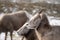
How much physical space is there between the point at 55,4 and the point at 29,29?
2655mm

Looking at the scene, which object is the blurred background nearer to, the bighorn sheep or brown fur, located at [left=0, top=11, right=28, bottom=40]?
brown fur, located at [left=0, top=11, right=28, bottom=40]

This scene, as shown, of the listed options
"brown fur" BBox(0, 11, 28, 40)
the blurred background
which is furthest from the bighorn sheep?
the blurred background

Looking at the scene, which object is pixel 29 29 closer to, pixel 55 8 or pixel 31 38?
pixel 31 38

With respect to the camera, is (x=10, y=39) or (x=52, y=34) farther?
(x=10, y=39)

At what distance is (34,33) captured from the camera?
5.93ft

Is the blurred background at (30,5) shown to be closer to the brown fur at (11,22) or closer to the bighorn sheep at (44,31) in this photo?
the brown fur at (11,22)

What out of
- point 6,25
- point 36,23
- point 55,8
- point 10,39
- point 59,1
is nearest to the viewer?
point 36,23

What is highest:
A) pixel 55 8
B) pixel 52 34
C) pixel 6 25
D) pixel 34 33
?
pixel 34 33

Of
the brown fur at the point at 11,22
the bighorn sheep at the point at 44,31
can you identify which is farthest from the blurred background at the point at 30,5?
the bighorn sheep at the point at 44,31

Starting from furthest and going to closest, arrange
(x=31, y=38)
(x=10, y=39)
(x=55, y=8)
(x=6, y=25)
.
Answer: (x=55, y=8)
(x=10, y=39)
(x=6, y=25)
(x=31, y=38)

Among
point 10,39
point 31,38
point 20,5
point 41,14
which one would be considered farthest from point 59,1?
point 31,38

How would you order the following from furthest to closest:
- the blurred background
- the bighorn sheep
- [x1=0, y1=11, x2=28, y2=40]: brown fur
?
the blurred background
[x1=0, y1=11, x2=28, y2=40]: brown fur
the bighorn sheep

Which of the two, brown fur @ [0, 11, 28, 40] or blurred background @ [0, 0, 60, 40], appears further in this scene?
blurred background @ [0, 0, 60, 40]

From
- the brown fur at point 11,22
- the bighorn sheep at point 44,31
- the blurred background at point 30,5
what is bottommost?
the blurred background at point 30,5
